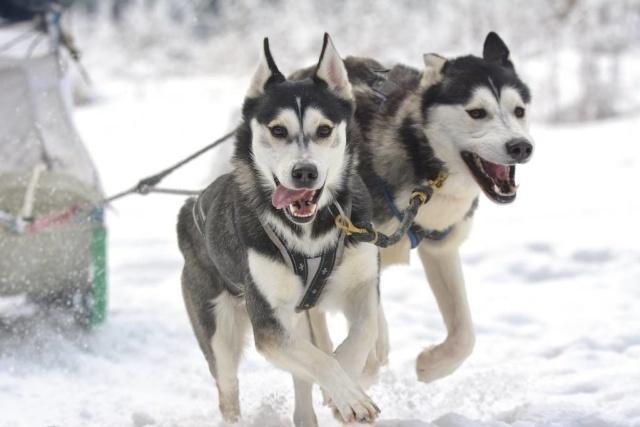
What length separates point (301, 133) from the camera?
9.25ft

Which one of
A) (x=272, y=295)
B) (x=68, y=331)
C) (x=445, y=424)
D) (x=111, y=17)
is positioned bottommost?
(x=111, y=17)

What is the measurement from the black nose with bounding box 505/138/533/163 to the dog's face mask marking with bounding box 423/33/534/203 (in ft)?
0.12

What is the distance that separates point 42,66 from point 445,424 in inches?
110

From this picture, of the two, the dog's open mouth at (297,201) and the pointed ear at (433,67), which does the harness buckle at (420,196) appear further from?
the dog's open mouth at (297,201)

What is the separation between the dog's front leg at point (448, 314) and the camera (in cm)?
360

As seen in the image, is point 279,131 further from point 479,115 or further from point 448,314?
point 448,314

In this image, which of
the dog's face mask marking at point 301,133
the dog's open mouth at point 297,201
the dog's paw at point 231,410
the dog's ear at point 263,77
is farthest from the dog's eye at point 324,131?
the dog's paw at point 231,410

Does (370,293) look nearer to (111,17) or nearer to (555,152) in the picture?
(555,152)

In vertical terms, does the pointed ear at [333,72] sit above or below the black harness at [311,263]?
above

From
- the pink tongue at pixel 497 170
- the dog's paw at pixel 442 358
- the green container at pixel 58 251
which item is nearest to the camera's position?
the pink tongue at pixel 497 170

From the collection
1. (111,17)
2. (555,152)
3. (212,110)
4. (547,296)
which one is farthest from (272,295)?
(111,17)

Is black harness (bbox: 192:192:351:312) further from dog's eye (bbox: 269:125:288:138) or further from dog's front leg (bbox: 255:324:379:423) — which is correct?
dog's eye (bbox: 269:125:288:138)

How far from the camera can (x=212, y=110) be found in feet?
62.0

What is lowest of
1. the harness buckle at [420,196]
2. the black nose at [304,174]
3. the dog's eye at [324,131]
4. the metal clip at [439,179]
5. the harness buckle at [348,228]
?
the harness buckle at [348,228]
